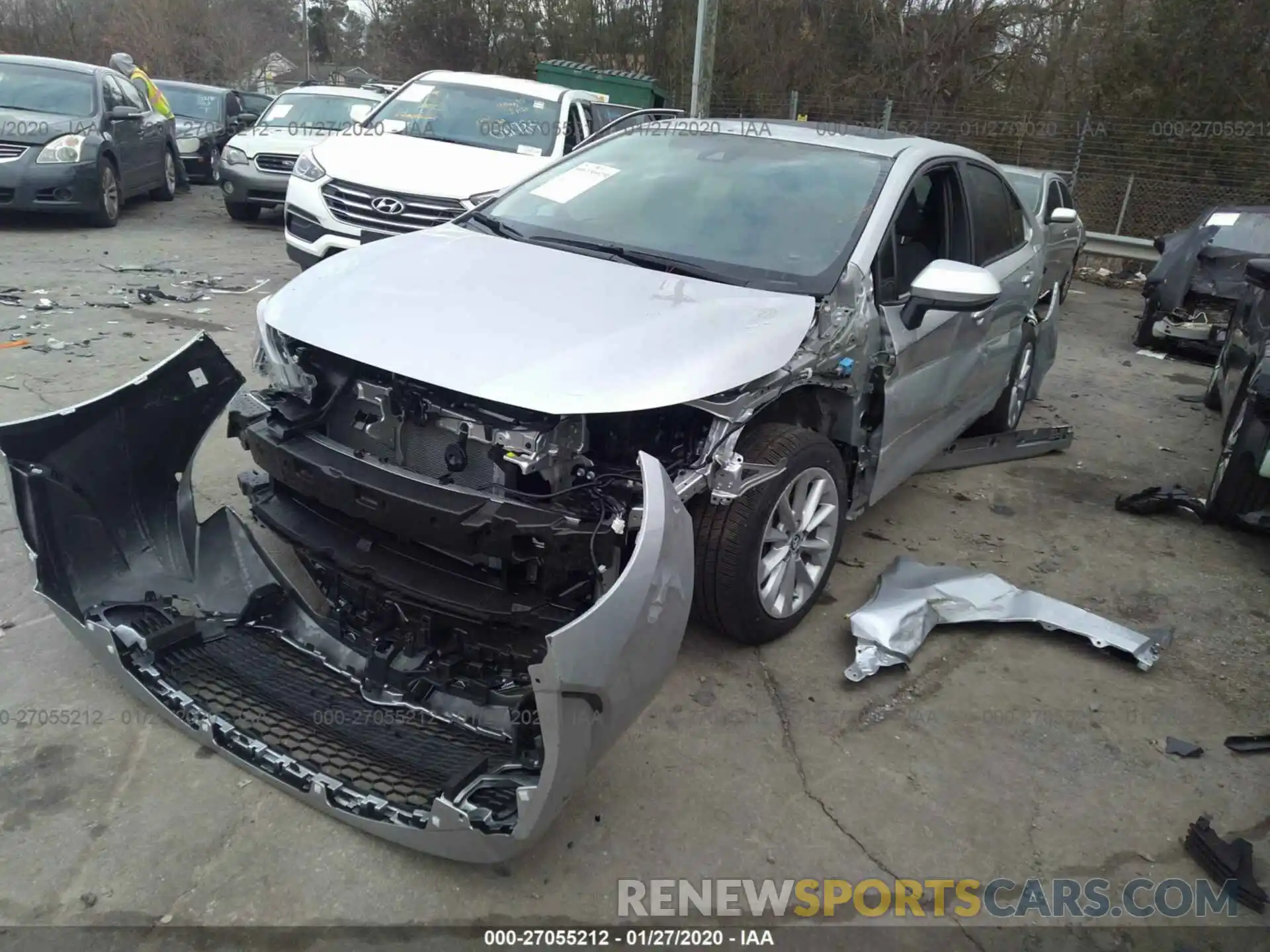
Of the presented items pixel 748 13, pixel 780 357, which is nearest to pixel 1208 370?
pixel 780 357

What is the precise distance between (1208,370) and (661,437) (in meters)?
7.82

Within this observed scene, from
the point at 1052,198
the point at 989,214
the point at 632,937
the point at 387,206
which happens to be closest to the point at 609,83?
the point at 1052,198

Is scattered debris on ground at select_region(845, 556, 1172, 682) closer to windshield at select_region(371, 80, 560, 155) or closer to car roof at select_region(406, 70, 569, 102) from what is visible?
windshield at select_region(371, 80, 560, 155)

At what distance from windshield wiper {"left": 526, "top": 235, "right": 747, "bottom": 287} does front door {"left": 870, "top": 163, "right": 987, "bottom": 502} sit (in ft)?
2.18

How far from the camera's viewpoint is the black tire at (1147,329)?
9188 millimetres

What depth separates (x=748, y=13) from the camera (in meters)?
20.1

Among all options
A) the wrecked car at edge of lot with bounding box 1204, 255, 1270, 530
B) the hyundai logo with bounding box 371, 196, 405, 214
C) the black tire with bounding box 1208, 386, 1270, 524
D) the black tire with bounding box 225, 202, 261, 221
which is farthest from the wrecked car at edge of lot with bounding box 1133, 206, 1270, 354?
the black tire with bounding box 225, 202, 261, 221

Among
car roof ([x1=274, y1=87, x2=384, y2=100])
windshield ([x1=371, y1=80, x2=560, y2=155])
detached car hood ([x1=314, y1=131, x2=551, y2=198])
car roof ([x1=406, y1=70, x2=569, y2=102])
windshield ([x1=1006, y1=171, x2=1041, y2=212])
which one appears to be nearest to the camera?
detached car hood ([x1=314, y1=131, x2=551, y2=198])

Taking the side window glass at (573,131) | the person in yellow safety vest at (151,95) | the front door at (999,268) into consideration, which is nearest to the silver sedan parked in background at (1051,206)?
the front door at (999,268)

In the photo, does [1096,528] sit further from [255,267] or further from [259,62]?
[259,62]

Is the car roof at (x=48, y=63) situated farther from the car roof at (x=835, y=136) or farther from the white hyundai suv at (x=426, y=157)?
the car roof at (x=835, y=136)

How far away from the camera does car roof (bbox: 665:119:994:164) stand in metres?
4.09

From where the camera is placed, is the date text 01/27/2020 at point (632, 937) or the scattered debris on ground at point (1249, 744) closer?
the date text 01/27/2020 at point (632, 937)

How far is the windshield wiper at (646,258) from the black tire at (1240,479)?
9.32 feet
